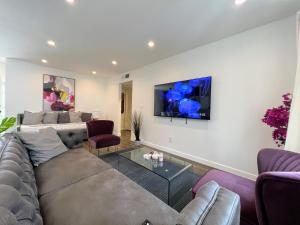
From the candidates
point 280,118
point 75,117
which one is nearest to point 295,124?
point 280,118

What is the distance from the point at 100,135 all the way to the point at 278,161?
3.17m

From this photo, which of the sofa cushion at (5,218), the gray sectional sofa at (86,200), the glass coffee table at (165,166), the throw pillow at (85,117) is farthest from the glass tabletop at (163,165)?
the throw pillow at (85,117)

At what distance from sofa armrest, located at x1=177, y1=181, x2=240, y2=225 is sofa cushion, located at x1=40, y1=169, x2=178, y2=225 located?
37cm

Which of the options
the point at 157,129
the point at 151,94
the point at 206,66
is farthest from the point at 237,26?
the point at 157,129

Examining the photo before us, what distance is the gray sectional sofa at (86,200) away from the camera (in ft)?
2.00

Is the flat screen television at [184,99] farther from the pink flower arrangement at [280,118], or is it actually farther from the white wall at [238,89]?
the pink flower arrangement at [280,118]

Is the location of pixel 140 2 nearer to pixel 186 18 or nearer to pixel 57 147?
pixel 186 18

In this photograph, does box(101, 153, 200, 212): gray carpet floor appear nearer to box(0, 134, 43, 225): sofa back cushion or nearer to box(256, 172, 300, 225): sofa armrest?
box(256, 172, 300, 225): sofa armrest

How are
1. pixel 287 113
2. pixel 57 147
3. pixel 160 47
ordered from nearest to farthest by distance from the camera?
pixel 287 113 → pixel 57 147 → pixel 160 47

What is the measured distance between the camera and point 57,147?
1.92 m

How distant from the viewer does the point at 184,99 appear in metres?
3.29

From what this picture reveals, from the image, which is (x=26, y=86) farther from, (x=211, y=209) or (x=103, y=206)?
(x=211, y=209)

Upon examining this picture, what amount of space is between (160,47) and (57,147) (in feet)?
9.04

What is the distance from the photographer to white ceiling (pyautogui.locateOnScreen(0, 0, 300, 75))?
1914 millimetres
